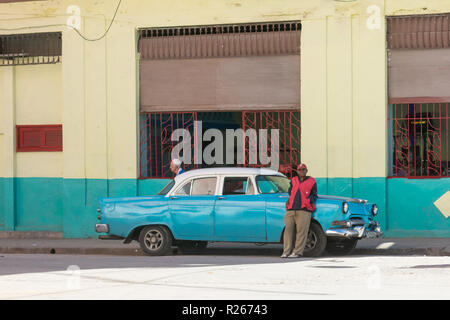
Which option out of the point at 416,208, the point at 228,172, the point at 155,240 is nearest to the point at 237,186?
the point at 228,172

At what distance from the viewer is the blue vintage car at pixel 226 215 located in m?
14.7

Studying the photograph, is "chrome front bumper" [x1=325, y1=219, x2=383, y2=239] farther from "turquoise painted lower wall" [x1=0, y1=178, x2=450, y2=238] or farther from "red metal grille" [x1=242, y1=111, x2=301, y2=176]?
"red metal grille" [x1=242, y1=111, x2=301, y2=176]

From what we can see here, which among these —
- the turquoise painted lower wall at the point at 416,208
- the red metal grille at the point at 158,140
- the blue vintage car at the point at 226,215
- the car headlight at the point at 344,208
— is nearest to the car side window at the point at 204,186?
the blue vintage car at the point at 226,215

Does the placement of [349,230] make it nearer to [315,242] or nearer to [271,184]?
[315,242]

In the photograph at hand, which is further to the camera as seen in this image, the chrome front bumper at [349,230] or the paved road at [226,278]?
the chrome front bumper at [349,230]

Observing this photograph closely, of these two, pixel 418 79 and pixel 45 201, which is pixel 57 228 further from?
pixel 418 79

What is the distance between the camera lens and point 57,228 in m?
20.4

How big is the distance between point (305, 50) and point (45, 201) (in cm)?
703

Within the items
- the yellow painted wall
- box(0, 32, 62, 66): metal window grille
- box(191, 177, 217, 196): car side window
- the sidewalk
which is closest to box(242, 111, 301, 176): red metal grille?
the yellow painted wall

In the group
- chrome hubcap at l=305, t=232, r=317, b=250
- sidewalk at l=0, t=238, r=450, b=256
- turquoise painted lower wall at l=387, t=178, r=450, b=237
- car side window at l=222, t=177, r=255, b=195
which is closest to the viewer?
chrome hubcap at l=305, t=232, r=317, b=250

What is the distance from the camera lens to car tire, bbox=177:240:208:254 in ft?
53.7

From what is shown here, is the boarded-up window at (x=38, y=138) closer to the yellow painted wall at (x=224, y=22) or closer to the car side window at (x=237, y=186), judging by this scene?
the yellow painted wall at (x=224, y=22)

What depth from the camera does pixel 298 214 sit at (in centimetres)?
1452
